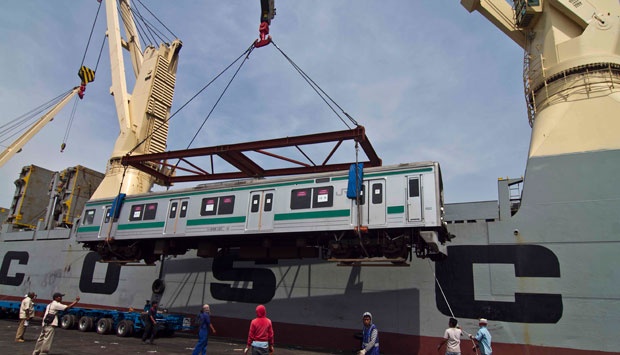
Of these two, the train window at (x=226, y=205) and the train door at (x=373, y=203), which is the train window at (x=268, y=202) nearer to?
the train window at (x=226, y=205)

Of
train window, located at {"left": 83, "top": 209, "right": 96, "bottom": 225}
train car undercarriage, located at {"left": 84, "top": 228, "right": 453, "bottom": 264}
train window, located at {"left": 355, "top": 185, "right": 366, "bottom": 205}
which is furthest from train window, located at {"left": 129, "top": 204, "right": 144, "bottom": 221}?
train window, located at {"left": 355, "top": 185, "right": 366, "bottom": 205}

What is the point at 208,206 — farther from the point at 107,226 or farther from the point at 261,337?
the point at 261,337

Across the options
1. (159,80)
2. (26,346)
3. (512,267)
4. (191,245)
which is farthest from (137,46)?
(512,267)

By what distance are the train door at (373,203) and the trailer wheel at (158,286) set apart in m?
13.4

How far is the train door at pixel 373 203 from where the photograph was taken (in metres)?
12.1

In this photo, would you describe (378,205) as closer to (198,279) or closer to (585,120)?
(585,120)

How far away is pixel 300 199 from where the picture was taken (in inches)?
532

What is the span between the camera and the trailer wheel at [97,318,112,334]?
17.2 meters

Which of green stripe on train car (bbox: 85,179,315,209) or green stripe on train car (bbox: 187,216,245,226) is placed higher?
green stripe on train car (bbox: 85,179,315,209)

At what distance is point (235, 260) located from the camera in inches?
750

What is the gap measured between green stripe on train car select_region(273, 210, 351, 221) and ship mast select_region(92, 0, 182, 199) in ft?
46.9

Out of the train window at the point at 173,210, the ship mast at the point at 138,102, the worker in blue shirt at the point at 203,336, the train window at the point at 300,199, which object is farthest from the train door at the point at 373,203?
the ship mast at the point at 138,102

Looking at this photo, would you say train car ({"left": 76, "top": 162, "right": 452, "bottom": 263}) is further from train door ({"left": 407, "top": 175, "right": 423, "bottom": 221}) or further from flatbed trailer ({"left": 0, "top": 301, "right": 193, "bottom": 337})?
flatbed trailer ({"left": 0, "top": 301, "right": 193, "bottom": 337})

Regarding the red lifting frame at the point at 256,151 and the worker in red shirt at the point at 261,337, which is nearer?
the worker in red shirt at the point at 261,337
